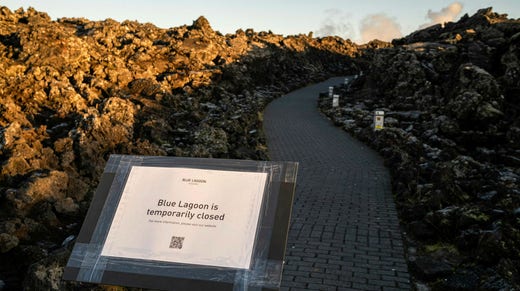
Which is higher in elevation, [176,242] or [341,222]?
[176,242]

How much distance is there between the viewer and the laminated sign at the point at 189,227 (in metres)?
3.27

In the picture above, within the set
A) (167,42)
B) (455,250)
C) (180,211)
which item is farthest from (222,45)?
(180,211)

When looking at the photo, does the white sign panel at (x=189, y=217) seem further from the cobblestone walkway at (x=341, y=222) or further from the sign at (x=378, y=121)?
the sign at (x=378, y=121)

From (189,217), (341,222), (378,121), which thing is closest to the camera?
(189,217)

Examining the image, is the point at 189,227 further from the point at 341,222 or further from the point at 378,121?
the point at 378,121

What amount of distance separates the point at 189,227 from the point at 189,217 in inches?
3.6

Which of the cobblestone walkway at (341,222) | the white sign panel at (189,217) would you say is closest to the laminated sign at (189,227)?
the white sign panel at (189,217)

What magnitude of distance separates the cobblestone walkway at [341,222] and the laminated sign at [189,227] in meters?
2.75

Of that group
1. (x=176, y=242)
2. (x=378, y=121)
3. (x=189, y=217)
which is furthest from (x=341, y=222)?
(x=378, y=121)

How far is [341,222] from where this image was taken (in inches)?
337

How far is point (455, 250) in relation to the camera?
264 inches

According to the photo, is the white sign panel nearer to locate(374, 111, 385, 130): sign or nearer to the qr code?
the qr code

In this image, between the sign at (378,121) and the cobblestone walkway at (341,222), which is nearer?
the cobblestone walkway at (341,222)

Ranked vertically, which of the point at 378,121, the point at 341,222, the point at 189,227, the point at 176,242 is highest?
the point at 189,227
